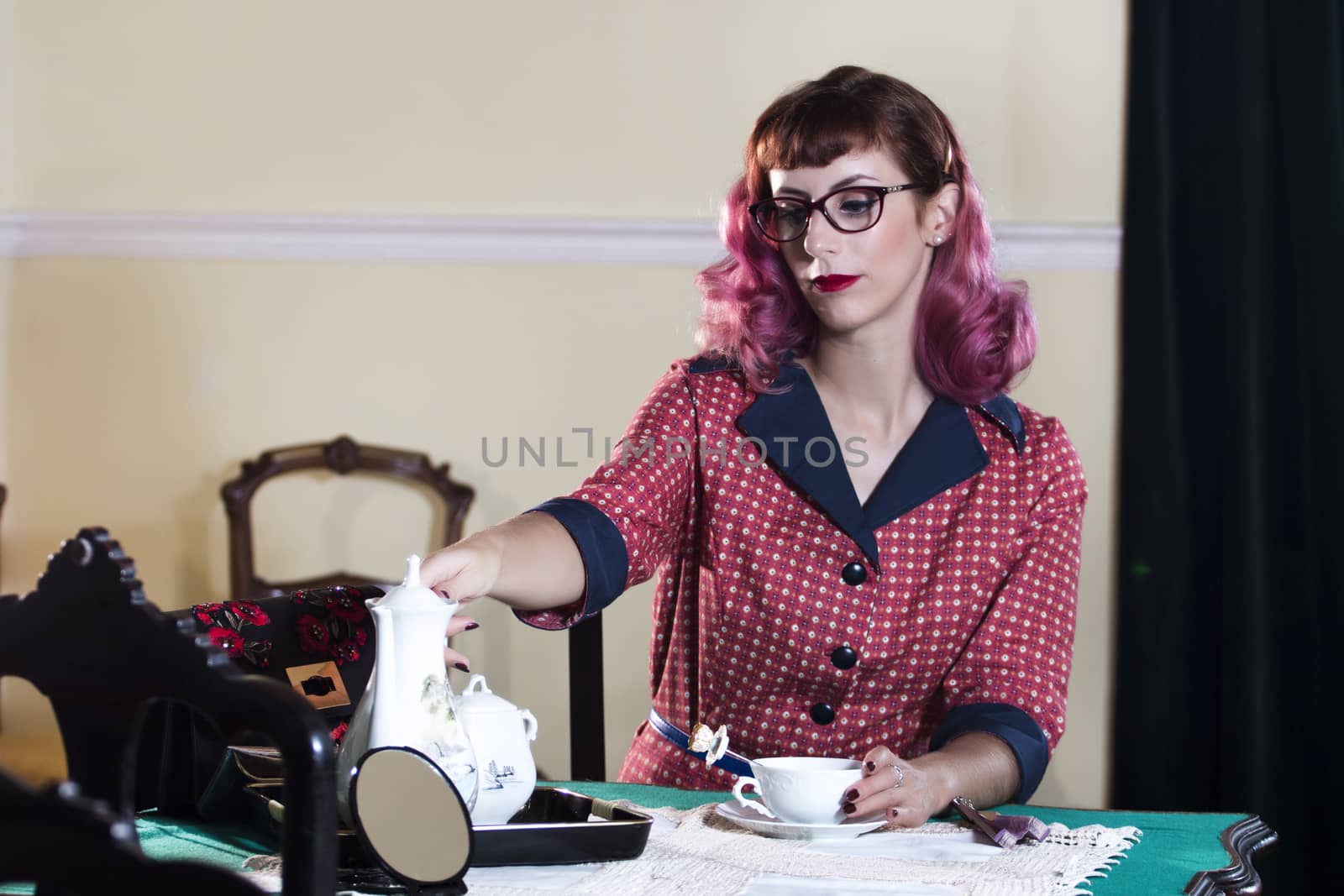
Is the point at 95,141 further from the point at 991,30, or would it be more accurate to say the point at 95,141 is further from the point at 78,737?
the point at 78,737

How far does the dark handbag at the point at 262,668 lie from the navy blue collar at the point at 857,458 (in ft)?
2.04

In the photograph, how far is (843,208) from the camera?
5.63ft

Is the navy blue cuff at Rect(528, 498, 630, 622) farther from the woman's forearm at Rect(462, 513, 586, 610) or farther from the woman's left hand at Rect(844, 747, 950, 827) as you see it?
the woman's left hand at Rect(844, 747, 950, 827)

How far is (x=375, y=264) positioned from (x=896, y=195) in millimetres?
1748

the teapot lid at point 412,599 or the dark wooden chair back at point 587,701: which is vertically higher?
the teapot lid at point 412,599

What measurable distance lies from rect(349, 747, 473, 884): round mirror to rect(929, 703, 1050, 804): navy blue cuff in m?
0.73

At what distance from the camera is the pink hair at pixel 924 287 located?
1731mm

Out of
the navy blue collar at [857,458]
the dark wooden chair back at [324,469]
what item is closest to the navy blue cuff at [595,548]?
the navy blue collar at [857,458]

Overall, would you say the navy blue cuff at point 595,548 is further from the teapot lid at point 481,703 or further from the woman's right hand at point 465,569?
the teapot lid at point 481,703

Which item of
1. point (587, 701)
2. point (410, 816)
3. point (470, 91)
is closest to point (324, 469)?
point (470, 91)

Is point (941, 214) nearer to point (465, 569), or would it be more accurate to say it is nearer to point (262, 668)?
point (465, 569)

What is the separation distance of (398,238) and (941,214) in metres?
1.67

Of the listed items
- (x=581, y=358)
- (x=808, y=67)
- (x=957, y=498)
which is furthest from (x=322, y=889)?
(x=808, y=67)

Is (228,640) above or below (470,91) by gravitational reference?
below
